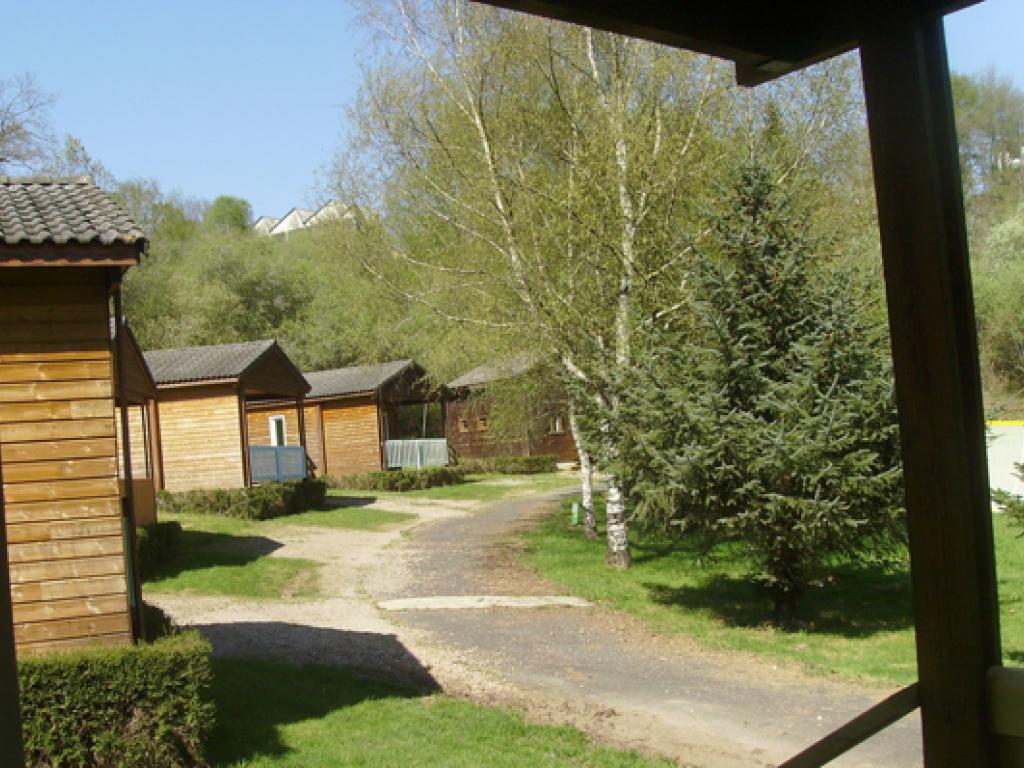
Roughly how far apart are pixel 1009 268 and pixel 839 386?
2404mm

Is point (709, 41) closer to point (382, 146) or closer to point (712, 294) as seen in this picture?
point (712, 294)

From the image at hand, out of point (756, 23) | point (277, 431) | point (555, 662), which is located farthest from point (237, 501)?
point (756, 23)

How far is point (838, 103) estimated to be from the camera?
15484 millimetres

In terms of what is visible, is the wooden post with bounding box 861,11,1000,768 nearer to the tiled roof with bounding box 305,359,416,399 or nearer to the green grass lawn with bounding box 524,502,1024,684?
the green grass lawn with bounding box 524,502,1024,684

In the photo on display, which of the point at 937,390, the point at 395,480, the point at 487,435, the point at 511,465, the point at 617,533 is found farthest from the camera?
the point at 487,435

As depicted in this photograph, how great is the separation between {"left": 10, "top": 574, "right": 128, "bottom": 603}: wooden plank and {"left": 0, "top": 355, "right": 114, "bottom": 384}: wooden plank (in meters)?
1.55

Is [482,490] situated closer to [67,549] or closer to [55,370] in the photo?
[67,549]

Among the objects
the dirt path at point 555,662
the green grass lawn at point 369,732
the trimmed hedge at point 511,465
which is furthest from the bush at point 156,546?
the trimmed hedge at point 511,465

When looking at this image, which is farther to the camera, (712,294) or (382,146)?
(382,146)

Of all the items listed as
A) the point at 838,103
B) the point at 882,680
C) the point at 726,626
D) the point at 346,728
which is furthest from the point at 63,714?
the point at 838,103

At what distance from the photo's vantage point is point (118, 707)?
673cm

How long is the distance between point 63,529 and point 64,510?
15 cm

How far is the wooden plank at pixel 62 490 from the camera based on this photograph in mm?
7191

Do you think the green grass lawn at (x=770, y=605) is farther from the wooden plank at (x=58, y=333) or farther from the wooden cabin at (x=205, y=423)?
the wooden cabin at (x=205, y=423)
